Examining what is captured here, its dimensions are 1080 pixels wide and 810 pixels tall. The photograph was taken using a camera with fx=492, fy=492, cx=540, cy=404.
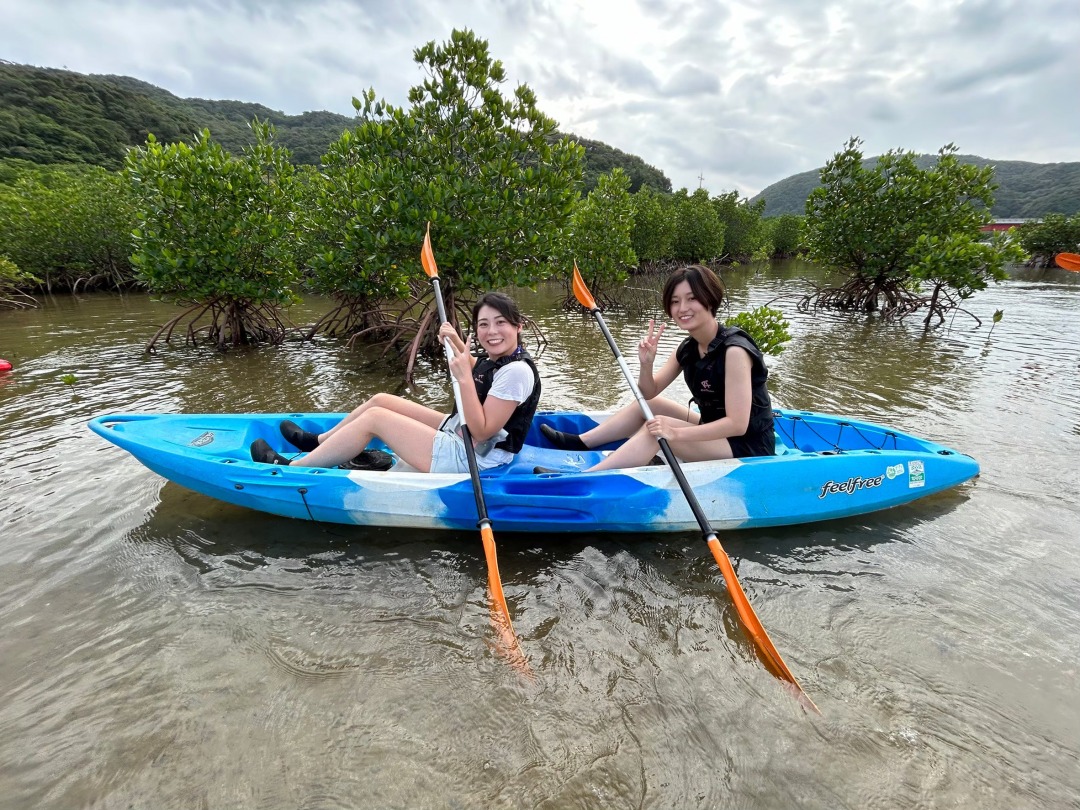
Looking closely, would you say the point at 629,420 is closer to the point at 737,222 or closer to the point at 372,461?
the point at 372,461

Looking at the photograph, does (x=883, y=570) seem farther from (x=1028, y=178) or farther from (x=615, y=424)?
(x=1028, y=178)

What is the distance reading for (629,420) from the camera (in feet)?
13.5

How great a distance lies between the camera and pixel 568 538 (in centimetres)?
356

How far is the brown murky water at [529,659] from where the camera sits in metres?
1.91

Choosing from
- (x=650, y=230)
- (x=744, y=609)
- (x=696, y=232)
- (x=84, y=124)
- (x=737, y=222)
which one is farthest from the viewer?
(x=84, y=124)

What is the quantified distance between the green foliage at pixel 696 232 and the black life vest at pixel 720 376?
26692 mm

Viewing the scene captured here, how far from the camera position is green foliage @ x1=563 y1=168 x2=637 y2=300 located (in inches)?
524

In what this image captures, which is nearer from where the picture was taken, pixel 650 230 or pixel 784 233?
pixel 650 230

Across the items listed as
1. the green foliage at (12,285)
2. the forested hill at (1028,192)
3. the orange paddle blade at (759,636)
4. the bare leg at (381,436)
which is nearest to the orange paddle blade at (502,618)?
the bare leg at (381,436)

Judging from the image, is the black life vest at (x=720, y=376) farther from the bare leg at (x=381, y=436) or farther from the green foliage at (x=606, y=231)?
the green foliage at (x=606, y=231)

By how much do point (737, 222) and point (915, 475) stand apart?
35775mm

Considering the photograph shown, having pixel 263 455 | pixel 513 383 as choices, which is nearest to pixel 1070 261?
pixel 513 383

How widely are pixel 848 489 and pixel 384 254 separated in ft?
21.8

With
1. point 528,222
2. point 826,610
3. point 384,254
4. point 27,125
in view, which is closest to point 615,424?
point 826,610
